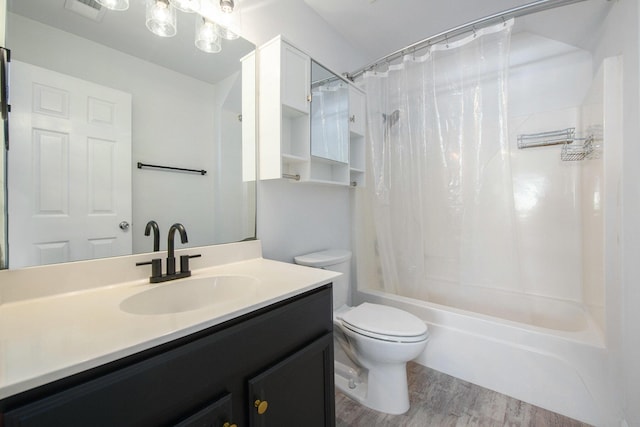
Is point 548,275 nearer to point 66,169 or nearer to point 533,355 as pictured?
point 533,355

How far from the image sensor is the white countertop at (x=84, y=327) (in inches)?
17.8

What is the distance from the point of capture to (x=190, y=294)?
1.02 metres

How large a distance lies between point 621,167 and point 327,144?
1.43 metres

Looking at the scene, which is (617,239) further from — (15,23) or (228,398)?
(15,23)

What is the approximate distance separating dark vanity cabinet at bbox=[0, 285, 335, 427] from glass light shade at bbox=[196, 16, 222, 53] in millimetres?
1223

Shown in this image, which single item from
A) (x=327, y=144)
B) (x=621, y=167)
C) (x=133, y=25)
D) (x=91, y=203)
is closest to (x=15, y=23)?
(x=133, y=25)

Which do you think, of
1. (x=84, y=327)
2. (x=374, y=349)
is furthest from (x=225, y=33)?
(x=374, y=349)

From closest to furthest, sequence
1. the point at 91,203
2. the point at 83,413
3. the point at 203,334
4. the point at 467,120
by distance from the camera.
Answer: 1. the point at 83,413
2. the point at 203,334
3. the point at 91,203
4. the point at 467,120

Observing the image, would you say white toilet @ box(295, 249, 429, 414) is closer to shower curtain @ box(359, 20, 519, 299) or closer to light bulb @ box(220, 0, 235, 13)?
shower curtain @ box(359, 20, 519, 299)

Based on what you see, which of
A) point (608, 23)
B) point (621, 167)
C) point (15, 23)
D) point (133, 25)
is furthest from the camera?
point (608, 23)

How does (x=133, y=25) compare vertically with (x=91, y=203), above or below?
above

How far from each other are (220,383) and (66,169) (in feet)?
2.79

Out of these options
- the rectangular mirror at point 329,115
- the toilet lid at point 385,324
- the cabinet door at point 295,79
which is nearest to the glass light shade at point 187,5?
the cabinet door at point 295,79

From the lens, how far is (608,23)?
53.7 inches
